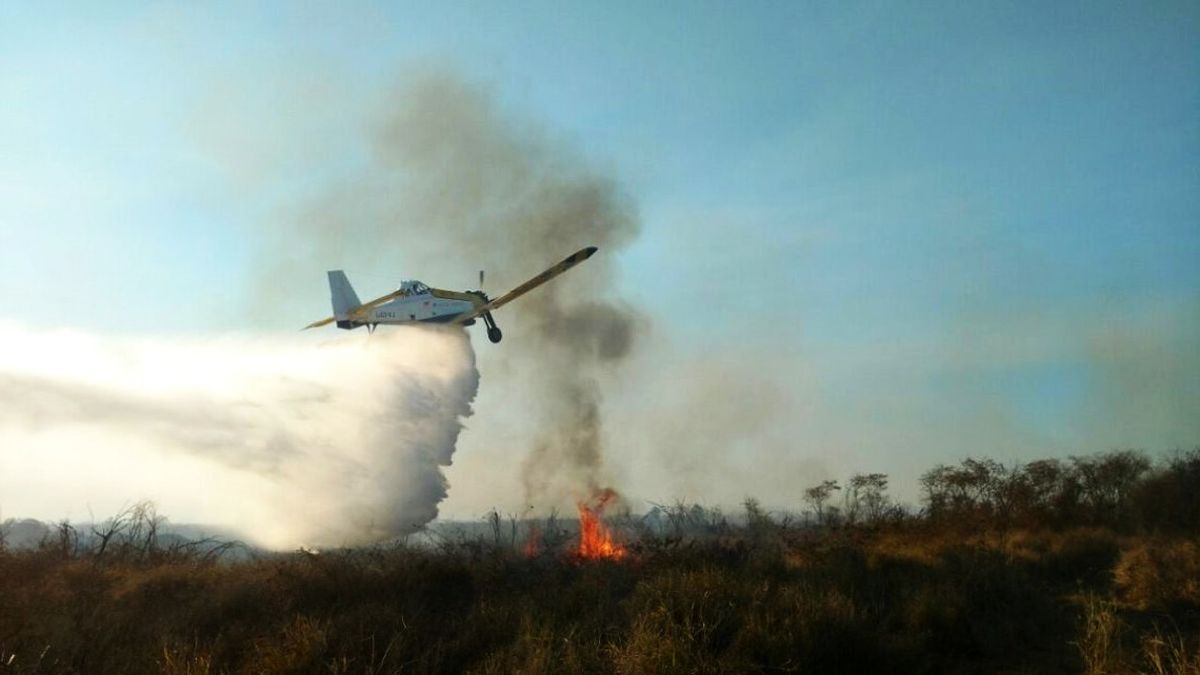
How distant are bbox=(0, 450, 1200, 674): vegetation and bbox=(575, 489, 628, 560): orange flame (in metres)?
0.87

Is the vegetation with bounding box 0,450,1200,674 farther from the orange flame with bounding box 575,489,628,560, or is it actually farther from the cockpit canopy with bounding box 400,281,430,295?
the cockpit canopy with bounding box 400,281,430,295

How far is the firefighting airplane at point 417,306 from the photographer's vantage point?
31.0 metres

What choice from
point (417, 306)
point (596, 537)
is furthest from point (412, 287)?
point (596, 537)

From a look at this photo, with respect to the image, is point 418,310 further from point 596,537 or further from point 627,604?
point 627,604

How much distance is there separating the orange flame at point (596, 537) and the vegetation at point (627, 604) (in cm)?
87

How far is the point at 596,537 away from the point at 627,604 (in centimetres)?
1353

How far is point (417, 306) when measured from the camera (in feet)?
102

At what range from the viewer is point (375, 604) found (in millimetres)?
17297

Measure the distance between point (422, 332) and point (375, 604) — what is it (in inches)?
674

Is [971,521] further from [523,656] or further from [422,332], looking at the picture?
A: [523,656]

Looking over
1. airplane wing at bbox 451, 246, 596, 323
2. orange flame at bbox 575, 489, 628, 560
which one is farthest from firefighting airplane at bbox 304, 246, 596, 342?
orange flame at bbox 575, 489, 628, 560

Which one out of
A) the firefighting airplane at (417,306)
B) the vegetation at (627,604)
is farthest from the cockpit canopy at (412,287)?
the vegetation at (627,604)

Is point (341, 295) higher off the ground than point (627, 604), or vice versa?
point (341, 295)

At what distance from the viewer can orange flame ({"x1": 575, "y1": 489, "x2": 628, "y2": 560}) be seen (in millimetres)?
25312
